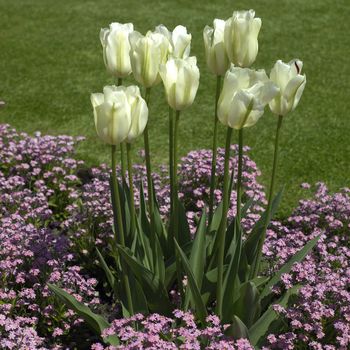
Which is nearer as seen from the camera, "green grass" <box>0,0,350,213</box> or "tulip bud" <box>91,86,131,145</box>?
"tulip bud" <box>91,86,131,145</box>

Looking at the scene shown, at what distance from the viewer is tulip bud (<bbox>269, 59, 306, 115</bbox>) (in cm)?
284

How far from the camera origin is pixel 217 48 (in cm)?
304

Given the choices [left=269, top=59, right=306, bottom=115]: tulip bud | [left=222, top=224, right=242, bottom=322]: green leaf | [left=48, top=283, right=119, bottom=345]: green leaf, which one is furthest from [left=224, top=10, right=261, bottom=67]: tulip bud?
[left=48, top=283, right=119, bottom=345]: green leaf

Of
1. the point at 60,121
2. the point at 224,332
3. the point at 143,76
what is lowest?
the point at 60,121

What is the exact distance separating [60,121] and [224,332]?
15.8 ft

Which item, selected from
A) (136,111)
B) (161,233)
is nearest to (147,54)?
(136,111)

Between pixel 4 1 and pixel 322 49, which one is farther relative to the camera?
pixel 4 1

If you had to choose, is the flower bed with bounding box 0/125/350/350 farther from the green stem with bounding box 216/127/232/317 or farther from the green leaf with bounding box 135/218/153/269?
the green leaf with bounding box 135/218/153/269

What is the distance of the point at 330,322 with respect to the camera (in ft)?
11.3

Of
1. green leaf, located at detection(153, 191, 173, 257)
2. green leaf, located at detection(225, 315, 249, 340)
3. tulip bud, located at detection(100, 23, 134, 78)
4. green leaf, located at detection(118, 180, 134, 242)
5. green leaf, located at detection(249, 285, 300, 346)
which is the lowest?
green leaf, located at detection(249, 285, 300, 346)

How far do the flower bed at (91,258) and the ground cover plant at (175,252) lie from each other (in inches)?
0.5

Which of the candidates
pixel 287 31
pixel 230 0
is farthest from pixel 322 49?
pixel 230 0

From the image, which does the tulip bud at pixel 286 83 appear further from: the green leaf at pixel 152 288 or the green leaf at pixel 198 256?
the green leaf at pixel 152 288

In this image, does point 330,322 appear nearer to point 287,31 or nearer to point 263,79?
point 263,79
